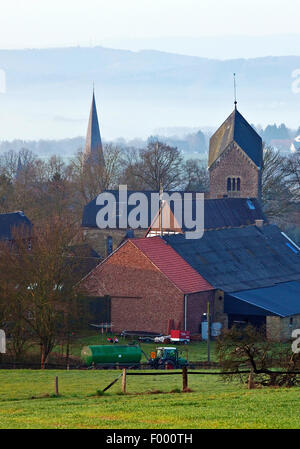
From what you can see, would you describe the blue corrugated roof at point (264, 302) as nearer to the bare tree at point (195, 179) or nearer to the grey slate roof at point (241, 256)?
the grey slate roof at point (241, 256)

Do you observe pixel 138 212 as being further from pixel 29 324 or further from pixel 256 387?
pixel 256 387

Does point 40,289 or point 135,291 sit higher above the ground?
point 135,291

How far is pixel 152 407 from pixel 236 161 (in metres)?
67.0

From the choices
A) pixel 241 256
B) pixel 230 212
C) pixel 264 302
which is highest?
pixel 230 212

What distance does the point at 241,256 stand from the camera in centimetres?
6388

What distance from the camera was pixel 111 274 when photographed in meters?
57.9

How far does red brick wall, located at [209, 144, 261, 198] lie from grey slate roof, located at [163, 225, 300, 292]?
16967mm

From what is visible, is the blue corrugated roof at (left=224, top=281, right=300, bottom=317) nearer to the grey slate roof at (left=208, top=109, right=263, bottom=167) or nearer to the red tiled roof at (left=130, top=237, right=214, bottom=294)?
the red tiled roof at (left=130, top=237, right=214, bottom=294)

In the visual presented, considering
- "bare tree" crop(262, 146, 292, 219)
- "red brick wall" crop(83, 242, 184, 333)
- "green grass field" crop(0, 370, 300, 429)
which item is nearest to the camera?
"green grass field" crop(0, 370, 300, 429)

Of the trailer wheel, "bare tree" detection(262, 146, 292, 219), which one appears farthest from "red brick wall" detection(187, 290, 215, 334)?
"bare tree" detection(262, 146, 292, 219)

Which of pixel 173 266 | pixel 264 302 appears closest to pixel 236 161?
pixel 173 266

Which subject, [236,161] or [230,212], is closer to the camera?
[230,212]

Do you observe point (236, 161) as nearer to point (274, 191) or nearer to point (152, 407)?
point (274, 191)

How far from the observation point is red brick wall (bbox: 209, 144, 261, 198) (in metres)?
88.0
